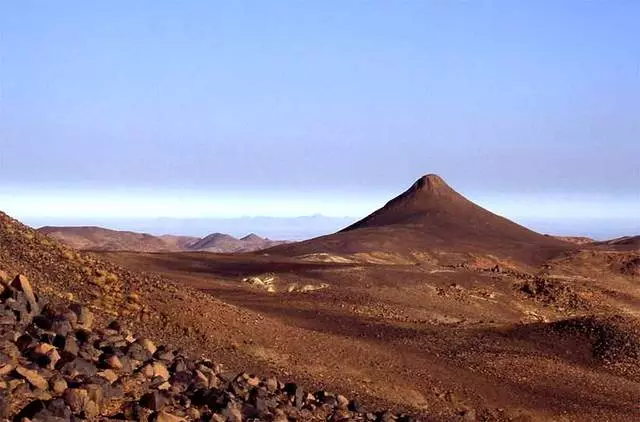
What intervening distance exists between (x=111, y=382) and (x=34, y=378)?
0.87 metres

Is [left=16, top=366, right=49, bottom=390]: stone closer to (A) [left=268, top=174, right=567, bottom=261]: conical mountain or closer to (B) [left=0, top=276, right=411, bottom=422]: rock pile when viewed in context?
(B) [left=0, top=276, right=411, bottom=422]: rock pile

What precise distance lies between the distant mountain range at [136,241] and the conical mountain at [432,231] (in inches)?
879

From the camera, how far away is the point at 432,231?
2260 inches

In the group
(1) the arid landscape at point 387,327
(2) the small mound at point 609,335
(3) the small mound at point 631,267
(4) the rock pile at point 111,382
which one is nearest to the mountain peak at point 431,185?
(3) the small mound at point 631,267

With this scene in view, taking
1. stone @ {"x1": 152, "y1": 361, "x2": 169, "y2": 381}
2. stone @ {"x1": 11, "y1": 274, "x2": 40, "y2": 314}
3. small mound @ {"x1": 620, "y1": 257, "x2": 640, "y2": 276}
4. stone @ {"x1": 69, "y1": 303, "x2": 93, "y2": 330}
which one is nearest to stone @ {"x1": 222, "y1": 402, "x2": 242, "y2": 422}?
stone @ {"x1": 152, "y1": 361, "x2": 169, "y2": 381}

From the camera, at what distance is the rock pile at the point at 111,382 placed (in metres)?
8.07

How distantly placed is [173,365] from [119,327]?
131cm

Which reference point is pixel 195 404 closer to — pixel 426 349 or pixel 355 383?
pixel 355 383

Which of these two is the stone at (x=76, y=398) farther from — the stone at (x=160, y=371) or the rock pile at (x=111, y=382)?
the stone at (x=160, y=371)

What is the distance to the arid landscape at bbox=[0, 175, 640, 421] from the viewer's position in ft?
44.2

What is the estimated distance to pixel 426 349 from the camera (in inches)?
655

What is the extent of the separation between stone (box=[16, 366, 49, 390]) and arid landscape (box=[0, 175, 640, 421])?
3.21m

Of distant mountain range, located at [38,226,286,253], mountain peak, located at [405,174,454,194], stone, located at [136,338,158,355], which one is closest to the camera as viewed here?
stone, located at [136,338,158,355]

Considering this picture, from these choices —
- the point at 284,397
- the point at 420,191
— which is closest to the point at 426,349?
the point at 284,397
